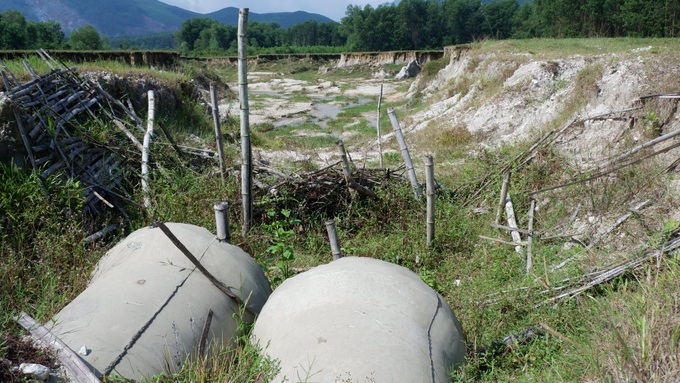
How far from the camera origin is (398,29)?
78500 millimetres

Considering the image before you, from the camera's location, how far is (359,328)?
9.49 ft

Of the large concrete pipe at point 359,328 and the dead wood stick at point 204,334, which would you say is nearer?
the large concrete pipe at point 359,328

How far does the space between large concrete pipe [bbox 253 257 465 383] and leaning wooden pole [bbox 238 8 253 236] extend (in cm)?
222

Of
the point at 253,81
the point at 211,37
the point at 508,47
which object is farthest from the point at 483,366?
the point at 211,37

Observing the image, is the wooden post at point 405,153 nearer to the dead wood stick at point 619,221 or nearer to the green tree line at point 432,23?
the dead wood stick at point 619,221

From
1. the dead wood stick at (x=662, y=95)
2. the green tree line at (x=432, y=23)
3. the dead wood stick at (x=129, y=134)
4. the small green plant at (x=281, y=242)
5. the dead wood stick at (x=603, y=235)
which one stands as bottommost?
the small green plant at (x=281, y=242)

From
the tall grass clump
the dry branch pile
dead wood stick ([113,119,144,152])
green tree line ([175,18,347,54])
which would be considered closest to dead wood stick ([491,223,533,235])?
the dry branch pile

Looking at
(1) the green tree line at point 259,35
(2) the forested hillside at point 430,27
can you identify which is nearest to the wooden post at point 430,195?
(2) the forested hillside at point 430,27

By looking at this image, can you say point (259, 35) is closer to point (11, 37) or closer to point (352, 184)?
point (11, 37)

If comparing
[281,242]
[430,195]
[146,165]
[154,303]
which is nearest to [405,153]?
[430,195]

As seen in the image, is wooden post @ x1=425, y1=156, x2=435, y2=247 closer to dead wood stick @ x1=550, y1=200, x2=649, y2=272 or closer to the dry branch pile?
the dry branch pile

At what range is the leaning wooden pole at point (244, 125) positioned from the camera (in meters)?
4.98

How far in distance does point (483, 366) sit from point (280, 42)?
11175cm

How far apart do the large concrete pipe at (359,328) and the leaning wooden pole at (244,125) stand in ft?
7.28
